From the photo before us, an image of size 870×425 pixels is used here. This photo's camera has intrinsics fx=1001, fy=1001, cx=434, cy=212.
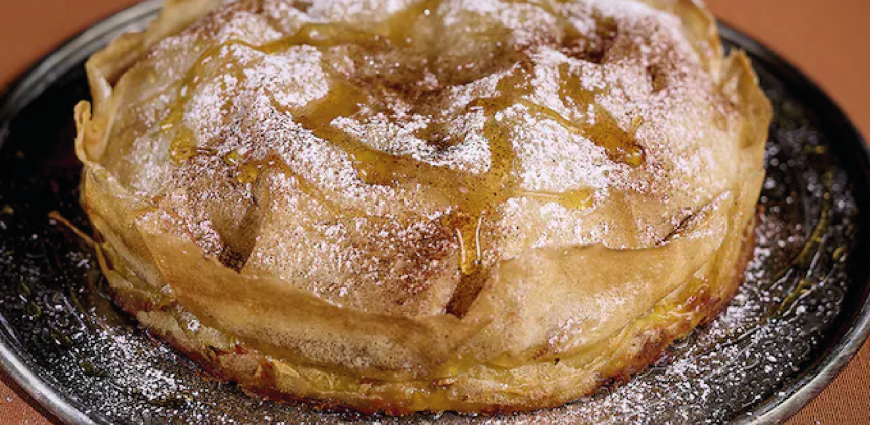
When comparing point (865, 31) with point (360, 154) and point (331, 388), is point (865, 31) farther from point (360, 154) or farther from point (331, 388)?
point (331, 388)

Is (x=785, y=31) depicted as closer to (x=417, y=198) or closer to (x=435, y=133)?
(x=435, y=133)

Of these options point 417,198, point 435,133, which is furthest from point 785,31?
point 417,198

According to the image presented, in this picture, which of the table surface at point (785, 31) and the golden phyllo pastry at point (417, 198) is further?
the table surface at point (785, 31)

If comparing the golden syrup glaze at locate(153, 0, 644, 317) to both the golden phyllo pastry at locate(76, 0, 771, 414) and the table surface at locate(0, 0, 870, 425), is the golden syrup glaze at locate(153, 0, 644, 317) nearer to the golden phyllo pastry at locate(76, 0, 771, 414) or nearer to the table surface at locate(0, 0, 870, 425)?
the golden phyllo pastry at locate(76, 0, 771, 414)

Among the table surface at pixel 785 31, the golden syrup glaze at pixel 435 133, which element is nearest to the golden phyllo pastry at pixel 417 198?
the golden syrup glaze at pixel 435 133

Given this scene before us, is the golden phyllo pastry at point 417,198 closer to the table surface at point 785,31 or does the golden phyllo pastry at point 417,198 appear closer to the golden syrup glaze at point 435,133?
the golden syrup glaze at point 435,133

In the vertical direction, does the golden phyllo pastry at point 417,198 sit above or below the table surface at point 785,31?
above
